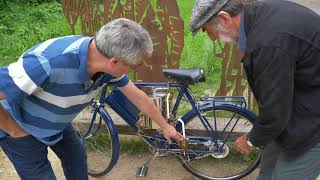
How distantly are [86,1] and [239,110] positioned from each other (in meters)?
1.94

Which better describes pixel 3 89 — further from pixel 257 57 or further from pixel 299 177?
pixel 299 177

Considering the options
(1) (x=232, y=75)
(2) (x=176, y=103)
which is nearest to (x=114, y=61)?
(2) (x=176, y=103)

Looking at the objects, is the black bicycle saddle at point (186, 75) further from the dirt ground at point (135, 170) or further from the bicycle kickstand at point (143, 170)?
the dirt ground at point (135, 170)

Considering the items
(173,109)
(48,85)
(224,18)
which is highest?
(224,18)

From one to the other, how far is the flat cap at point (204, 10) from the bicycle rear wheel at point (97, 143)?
1.98m

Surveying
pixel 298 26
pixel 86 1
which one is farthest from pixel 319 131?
pixel 86 1

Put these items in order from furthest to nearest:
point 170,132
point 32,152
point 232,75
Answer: point 232,75 → point 170,132 → point 32,152

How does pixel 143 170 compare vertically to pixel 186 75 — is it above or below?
below

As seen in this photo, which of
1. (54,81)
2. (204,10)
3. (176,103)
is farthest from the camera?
(176,103)

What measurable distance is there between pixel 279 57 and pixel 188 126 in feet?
6.28

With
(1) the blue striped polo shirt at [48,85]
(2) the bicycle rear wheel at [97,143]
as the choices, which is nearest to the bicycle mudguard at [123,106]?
(2) the bicycle rear wheel at [97,143]

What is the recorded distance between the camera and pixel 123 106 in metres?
3.66

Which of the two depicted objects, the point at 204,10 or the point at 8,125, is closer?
the point at 204,10

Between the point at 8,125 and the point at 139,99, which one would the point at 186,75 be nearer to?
the point at 139,99
